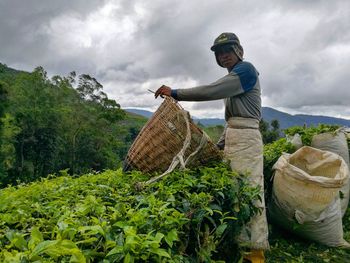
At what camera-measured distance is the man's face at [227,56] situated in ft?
10.3

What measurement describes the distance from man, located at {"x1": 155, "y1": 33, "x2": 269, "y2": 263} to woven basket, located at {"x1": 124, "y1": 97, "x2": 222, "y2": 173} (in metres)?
0.23

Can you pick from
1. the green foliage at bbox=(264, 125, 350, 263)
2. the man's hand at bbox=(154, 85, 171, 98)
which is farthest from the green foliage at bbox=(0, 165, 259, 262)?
the green foliage at bbox=(264, 125, 350, 263)

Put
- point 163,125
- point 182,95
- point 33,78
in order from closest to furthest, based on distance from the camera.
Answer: point 163,125 < point 182,95 < point 33,78

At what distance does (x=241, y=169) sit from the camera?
299 centimetres

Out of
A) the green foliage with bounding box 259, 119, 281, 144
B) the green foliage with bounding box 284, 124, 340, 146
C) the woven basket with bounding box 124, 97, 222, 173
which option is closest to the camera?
the woven basket with bounding box 124, 97, 222, 173

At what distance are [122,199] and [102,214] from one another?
343 millimetres

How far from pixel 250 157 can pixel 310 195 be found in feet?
2.81

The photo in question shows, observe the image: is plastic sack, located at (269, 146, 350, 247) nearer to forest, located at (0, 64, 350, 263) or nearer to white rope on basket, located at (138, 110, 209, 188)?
forest, located at (0, 64, 350, 263)

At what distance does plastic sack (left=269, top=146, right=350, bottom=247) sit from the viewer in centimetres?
344

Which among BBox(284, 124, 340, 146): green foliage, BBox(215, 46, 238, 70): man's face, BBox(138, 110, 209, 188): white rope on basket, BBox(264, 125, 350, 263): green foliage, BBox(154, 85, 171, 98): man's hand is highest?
BBox(215, 46, 238, 70): man's face

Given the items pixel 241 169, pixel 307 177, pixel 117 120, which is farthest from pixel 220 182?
pixel 117 120

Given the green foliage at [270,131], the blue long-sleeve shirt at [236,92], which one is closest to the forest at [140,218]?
the blue long-sleeve shirt at [236,92]

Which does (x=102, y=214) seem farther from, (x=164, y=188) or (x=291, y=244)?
(x=291, y=244)

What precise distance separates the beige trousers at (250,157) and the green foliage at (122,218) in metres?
0.20
